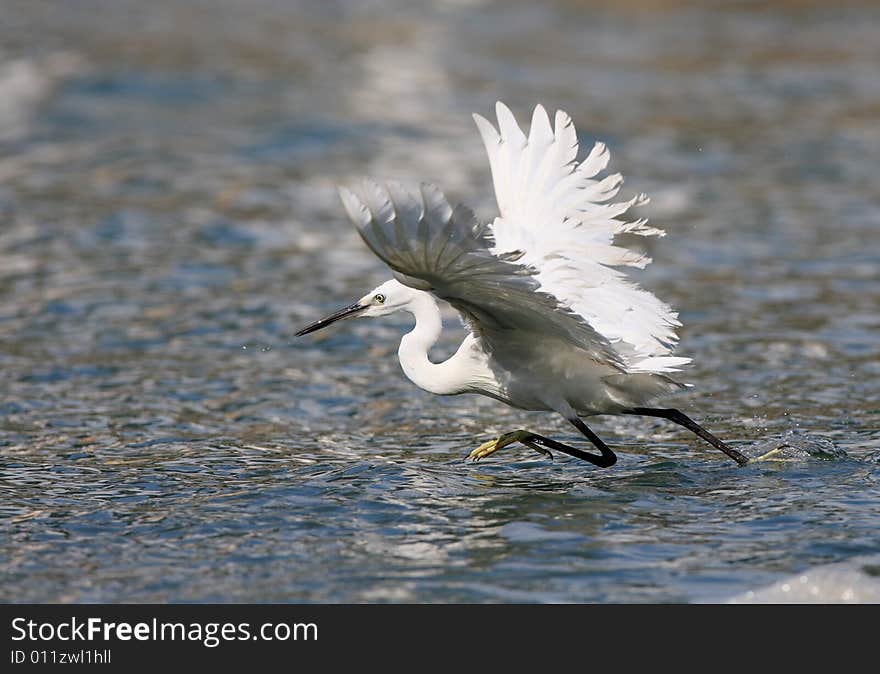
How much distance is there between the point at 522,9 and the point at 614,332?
20346 millimetres

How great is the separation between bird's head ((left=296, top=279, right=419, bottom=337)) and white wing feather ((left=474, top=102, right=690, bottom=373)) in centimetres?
71

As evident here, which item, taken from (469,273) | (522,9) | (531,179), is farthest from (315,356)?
(522,9)

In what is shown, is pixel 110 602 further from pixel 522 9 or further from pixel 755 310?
pixel 522 9

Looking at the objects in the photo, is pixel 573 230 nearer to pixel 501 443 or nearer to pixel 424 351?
pixel 424 351

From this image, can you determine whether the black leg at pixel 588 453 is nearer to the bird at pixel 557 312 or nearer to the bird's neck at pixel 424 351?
the bird at pixel 557 312

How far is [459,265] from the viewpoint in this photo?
6.31 meters

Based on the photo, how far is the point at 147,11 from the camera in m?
24.5

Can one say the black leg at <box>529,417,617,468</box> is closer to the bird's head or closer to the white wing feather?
the white wing feather

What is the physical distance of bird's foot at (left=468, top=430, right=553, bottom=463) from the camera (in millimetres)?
8188

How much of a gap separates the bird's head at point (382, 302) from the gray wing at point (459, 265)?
487 mm

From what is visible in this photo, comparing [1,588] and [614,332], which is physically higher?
[614,332]

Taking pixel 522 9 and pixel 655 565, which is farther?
pixel 522 9

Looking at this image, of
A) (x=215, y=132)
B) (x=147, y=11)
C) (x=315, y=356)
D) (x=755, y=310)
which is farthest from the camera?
(x=147, y=11)

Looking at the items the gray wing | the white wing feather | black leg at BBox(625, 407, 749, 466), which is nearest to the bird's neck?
the gray wing
